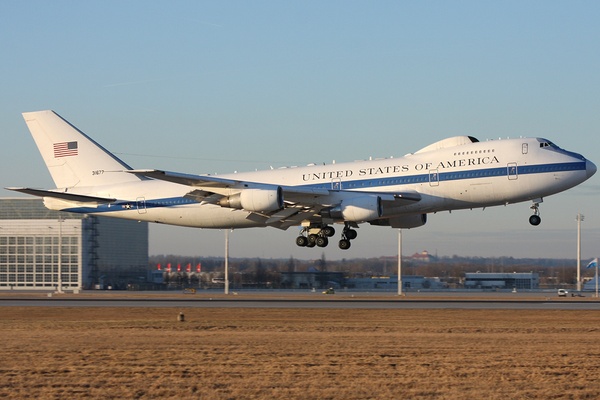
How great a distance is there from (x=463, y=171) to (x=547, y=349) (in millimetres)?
19376

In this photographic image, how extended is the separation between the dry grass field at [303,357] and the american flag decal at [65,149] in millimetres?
19359

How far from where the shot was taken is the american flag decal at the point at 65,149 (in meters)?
63.2

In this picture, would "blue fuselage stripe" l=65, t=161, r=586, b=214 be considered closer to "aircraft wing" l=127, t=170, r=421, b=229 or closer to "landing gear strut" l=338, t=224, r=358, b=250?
"aircraft wing" l=127, t=170, r=421, b=229

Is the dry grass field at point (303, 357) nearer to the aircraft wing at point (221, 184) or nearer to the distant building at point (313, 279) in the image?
the aircraft wing at point (221, 184)

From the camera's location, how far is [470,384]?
80.5ft

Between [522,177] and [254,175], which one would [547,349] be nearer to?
[522,177]

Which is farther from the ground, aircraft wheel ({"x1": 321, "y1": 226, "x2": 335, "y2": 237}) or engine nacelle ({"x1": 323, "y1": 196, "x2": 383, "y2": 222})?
engine nacelle ({"x1": 323, "y1": 196, "x2": 383, "y2": 222})

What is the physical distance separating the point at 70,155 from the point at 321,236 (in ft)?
63.9

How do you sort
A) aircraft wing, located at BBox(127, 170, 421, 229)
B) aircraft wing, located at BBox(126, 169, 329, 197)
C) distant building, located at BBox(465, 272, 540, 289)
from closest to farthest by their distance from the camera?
aircraft wing, located at BBox(126, 169, 329, 197) < aircraft wing, located at BBox(127, 170, 421, 229) < distant building, located at BBox(465, 272, 540, 289)

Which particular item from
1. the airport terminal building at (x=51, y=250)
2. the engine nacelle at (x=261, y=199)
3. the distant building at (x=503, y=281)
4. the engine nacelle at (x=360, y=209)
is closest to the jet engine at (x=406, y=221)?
the engine nacelle at (x=360, y=209)

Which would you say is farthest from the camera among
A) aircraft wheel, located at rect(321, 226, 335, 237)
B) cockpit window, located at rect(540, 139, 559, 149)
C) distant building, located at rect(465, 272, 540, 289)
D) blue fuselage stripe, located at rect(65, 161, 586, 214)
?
distant building, located at rect(465, 272, 540, 289)

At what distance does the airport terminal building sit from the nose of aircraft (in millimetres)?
93885

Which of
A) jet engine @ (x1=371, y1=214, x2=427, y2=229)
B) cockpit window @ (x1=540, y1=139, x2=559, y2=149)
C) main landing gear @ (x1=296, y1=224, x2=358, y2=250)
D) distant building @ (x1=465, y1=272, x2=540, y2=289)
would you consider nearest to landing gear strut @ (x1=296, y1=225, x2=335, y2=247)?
main landing gear @ (x1=296, y1=224, x2=358, y2=250)

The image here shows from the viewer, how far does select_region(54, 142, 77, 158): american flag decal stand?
6322 cm
